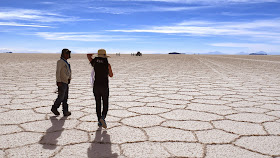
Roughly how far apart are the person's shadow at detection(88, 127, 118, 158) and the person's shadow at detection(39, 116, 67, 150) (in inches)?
13.0

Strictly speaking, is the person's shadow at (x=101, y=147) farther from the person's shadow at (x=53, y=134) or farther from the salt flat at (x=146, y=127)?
the person's shadow at (x=53, y=134)

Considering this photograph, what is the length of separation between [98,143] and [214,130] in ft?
3.76

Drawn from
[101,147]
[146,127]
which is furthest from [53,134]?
[146,127]

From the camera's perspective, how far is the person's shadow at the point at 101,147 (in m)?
2.03

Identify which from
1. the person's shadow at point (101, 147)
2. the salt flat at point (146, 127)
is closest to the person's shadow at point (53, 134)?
the salt flat at point (146, 127)

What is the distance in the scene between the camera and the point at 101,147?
2.17 meters

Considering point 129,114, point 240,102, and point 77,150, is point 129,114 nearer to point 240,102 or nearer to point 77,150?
point 77,150

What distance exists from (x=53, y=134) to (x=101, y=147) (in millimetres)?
577

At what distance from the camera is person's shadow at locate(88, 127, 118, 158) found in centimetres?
203

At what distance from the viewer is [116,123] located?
2822 mm

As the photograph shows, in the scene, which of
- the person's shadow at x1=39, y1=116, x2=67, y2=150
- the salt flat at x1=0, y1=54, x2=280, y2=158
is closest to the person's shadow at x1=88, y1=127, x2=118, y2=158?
the salt flat at x1=0, y1=54, x2=280, y2=158

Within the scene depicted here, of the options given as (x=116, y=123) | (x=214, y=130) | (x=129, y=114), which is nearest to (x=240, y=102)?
(x=214, y=130)

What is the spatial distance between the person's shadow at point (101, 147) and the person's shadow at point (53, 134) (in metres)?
0.33

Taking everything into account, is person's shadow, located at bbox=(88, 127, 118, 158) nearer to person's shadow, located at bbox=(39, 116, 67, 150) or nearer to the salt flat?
the salt flat
